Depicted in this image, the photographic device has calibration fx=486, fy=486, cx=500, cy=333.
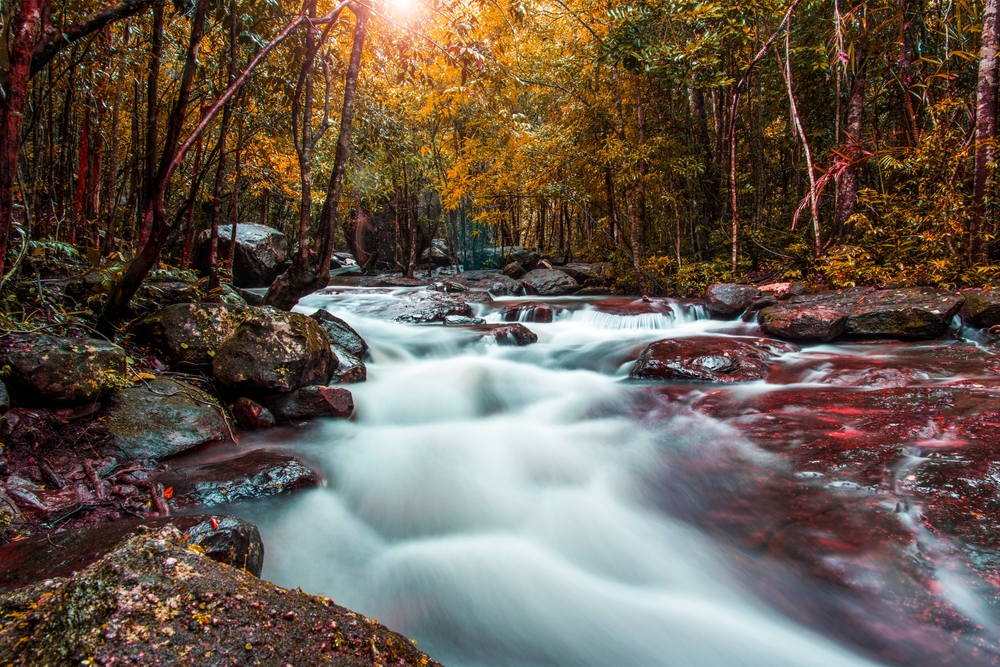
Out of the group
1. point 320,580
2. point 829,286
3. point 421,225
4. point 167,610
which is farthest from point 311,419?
point 421,225

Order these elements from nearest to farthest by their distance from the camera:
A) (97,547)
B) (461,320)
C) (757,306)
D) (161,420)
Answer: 1. (97,547)
2. (161,420)
3. (757,306)
4. (461,320)

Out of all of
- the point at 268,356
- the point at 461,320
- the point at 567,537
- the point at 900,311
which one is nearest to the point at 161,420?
the point at 268,356

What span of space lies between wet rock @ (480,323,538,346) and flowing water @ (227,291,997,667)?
87.4 inches

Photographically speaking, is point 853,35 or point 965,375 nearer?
point 965,375

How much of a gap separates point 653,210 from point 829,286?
215 inches

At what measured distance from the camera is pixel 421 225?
75.6 feet

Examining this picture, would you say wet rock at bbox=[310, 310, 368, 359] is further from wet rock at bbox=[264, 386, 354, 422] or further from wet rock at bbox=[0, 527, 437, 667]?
wet rock at bbox=[0, 527, 437, 667]

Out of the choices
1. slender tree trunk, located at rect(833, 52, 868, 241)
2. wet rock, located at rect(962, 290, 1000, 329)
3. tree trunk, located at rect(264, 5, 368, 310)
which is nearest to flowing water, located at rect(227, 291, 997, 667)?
tree trunk, located at rect(264, 5, 368, 310)

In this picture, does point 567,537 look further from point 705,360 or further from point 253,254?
point 253,254

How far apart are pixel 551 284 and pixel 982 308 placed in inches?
404

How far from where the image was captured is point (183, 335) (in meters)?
5.17

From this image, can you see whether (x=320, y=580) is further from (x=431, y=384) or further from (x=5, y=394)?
(x=431, y=384)

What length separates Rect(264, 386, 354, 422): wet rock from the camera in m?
4.99

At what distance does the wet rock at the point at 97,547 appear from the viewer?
84.9 inches
